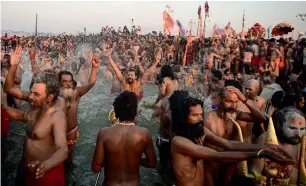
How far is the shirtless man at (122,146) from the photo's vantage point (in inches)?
119

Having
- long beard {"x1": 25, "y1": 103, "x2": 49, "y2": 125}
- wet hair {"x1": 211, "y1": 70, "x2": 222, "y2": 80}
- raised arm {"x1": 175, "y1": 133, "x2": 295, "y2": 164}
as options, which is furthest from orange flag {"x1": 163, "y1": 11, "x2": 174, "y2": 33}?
raised arm {"x1": 175, "y1": 133, "x2": 295, "y2": 164}

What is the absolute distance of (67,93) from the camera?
4.66 meters

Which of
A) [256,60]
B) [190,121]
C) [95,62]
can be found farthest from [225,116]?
[256,60]

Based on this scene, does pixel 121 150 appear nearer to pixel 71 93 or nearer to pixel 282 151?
pixel 282 151

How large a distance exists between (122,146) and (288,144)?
1483mm

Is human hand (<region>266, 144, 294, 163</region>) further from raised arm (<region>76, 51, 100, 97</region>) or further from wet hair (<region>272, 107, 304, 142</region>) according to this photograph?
raised arm (<region>76, 51, 100, 97</region>)

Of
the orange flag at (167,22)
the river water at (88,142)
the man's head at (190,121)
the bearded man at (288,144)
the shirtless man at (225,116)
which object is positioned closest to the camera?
the man's head at (190,121)

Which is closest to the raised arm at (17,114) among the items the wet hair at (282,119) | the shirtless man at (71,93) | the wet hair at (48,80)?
the wet hair at (48,80)

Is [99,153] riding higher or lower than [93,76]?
lower

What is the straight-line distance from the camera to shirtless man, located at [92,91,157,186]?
3012 mm

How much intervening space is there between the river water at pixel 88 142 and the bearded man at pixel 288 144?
7.55ft

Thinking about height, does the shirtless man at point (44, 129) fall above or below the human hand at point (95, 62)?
below

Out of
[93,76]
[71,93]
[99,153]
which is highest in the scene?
[93,76]

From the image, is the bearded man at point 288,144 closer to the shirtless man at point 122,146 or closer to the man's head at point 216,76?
the shirtless man at point 122,146
